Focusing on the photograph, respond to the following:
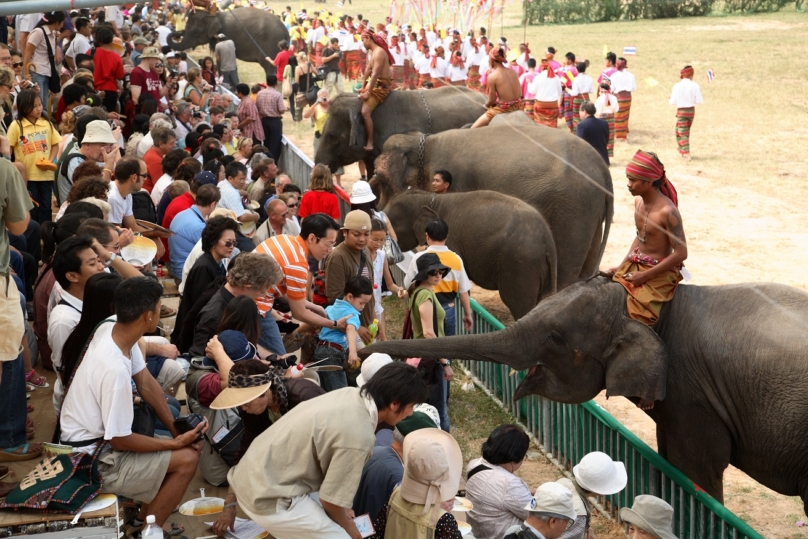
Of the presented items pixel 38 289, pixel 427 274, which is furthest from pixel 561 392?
pixel 38 289

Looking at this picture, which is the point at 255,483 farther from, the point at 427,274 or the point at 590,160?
the point at 590,160

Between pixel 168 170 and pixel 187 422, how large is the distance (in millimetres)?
5190

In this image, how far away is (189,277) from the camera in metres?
7.07

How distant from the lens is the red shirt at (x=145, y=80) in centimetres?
1432

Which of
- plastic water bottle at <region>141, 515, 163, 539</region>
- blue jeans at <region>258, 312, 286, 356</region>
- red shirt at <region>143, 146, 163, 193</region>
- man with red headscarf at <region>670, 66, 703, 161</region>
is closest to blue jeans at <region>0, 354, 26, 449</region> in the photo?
plastic water bottle at <region>141, 515, 163, 539</region>

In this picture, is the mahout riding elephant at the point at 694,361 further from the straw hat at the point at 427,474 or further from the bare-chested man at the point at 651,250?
the straw hat at the point at 427,474

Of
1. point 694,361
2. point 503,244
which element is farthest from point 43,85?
point 694,361

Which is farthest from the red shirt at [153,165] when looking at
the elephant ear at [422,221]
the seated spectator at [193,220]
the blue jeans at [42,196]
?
the elephant ear at [422,221]

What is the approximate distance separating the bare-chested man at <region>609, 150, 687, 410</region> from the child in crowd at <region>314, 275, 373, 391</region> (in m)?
1.84

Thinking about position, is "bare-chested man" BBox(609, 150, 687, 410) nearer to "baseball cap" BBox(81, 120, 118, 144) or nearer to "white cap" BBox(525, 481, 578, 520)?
"white cap" BBox(525, 481, 578, 520)

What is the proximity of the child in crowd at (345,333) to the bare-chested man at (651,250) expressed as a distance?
1844mm

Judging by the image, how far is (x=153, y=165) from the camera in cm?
1080

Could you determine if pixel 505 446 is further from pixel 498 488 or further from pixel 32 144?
pixel 32 144

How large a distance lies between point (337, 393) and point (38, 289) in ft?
10.3
